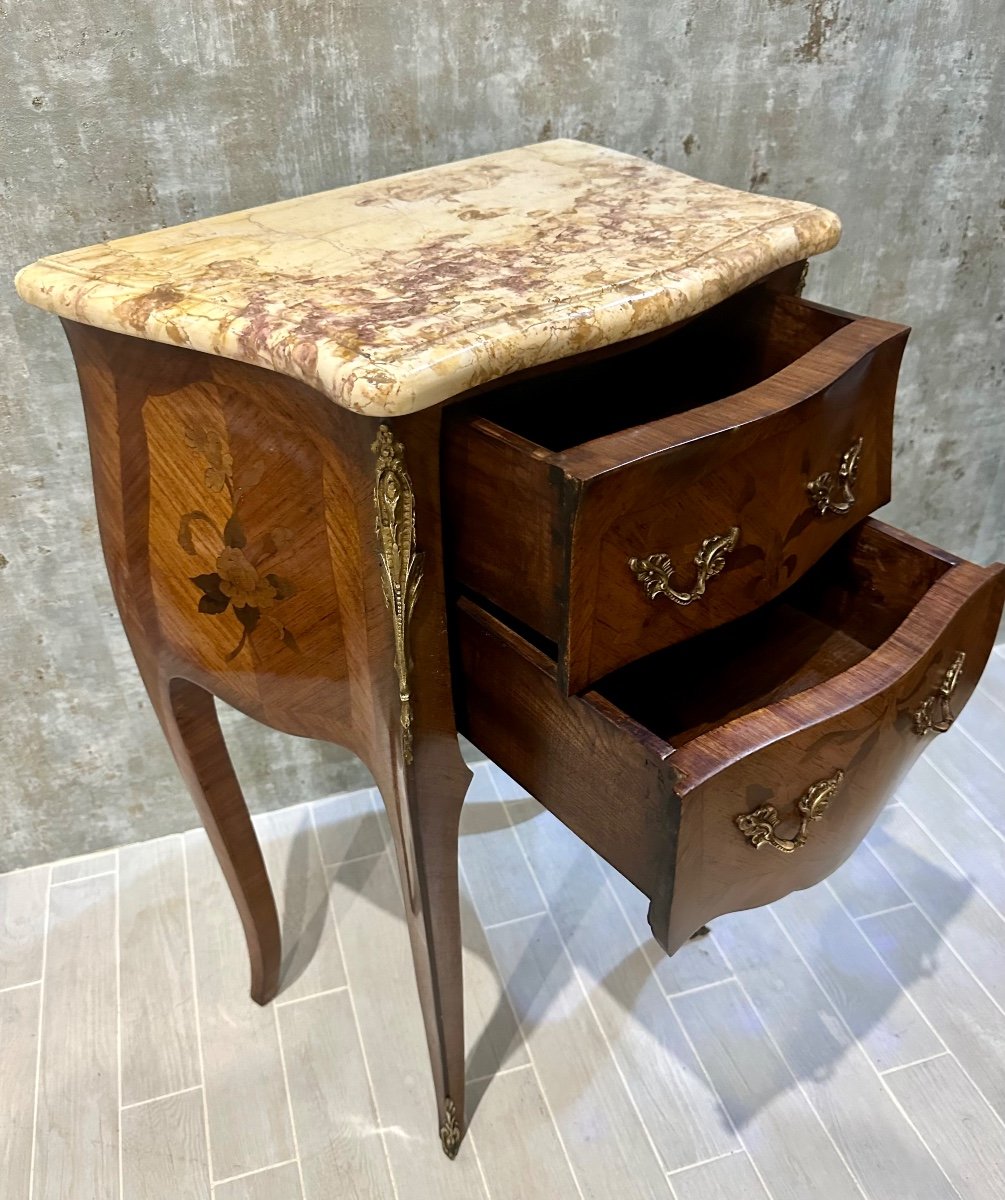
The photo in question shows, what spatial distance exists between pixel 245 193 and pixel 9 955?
947 millimetres

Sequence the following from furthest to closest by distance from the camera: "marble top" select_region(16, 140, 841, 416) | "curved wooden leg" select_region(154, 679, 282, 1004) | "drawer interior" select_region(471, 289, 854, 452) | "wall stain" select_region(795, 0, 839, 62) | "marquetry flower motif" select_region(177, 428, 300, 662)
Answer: "wall stain" select_region(795, 0, 839, 62)
"curved wooden leg" select_region(154, 679, 282, 1004)
"drawer interior" select_region(471, 289, 854, 452)
"marquetry flower motif" select_region(177, 428, 300, 662)
"marble top" select_region(16, 140, 841, 416)

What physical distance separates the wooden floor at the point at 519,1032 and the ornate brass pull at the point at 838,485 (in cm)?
66

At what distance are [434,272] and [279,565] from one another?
23 centimetres

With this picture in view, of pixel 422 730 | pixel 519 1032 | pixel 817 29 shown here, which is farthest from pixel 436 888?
pixel 817 29

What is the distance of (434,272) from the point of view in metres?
0.70

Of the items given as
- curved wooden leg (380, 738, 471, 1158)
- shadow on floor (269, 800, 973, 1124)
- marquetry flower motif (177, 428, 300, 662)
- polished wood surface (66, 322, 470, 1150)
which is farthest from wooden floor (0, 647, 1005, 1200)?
marquetry flower motif (177, 428, 300, 662)

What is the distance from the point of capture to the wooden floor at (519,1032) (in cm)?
104

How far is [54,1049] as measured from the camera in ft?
3.82

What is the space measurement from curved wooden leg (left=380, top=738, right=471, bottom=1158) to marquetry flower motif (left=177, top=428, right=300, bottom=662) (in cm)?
14

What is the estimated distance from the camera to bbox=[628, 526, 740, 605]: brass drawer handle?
675 mm

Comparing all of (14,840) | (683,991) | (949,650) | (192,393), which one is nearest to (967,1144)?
(683,991)

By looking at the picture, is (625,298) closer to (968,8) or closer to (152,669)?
(152,669)

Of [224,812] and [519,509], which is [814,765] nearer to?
[519,509]

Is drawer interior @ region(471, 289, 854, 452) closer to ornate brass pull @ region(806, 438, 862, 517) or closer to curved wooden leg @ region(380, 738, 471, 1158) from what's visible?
ornate brass pull @ region(806, 438, 862, 517)
